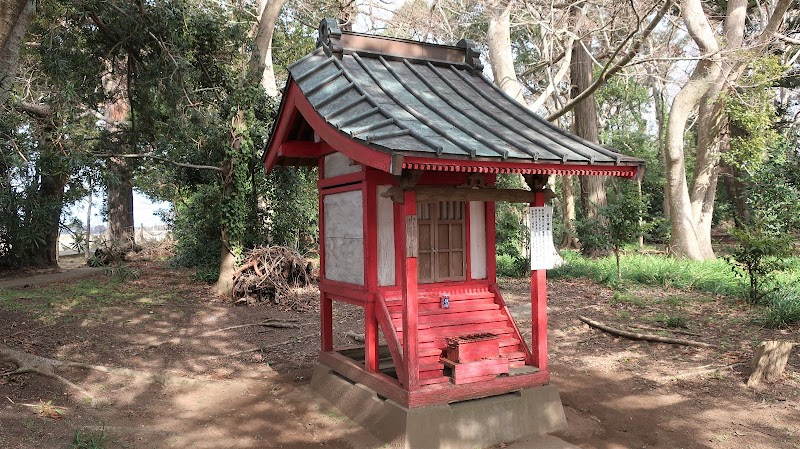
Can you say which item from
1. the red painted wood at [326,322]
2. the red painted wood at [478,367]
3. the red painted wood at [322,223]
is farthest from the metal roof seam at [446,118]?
the red painted wood at [326,322]

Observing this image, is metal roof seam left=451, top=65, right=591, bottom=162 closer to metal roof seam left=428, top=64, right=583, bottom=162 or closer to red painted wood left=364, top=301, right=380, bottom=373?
metal roof seam left=428, top=64, right=583, bottom=162

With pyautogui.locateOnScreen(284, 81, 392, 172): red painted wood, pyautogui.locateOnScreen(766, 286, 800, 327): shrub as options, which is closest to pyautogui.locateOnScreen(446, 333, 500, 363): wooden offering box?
pyautogui.locateOnScreen(284, 81, 392, 172): red painted wood

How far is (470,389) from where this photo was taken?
5855mm

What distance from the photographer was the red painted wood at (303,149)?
734cm

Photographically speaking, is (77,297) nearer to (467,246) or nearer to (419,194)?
(467,246)

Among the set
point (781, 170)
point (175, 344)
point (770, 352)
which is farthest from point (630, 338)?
point (175, 344)

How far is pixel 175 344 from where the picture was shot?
9.86 metres

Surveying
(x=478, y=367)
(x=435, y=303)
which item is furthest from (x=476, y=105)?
(x=478, y=367)

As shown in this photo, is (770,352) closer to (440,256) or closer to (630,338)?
(630,338)

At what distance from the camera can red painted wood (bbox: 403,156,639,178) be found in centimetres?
494

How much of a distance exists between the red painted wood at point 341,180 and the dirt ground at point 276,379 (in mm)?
2719

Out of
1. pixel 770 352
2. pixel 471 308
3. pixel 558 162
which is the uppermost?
pixel 558 162

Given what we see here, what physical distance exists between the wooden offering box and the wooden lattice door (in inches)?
33.5

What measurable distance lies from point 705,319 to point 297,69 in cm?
855
